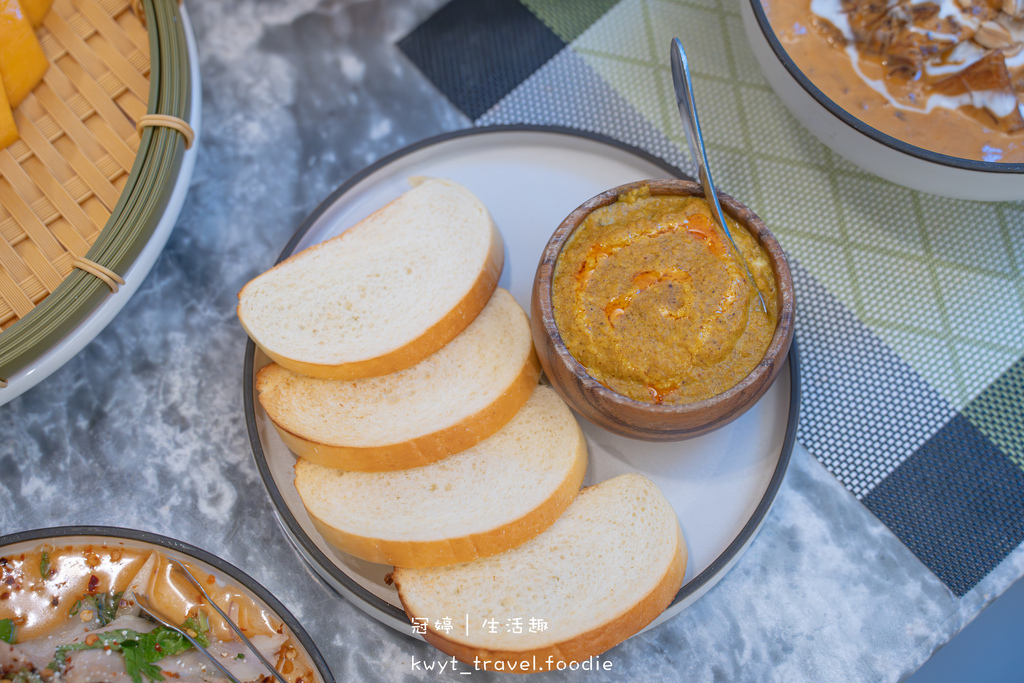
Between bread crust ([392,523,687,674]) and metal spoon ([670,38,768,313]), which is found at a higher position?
metal spoon ([670,38,768,313])

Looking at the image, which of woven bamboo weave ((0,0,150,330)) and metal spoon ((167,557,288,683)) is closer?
metal spoon ((167,557,288,683))

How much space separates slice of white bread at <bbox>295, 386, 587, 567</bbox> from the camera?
1867 millimetres

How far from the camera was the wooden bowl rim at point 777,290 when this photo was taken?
1.61 metres

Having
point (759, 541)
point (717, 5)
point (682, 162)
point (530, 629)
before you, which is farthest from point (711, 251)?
point (717, 5)

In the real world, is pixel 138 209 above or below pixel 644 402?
above

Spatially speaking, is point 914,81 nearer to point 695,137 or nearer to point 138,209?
point 695,137

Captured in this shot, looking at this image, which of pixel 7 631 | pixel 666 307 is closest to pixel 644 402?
pixel 666 307

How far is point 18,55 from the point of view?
2.00 metres

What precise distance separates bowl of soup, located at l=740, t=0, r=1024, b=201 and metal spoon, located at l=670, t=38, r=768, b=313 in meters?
0.25

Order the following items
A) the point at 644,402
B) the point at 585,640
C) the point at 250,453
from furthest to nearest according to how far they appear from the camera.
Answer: the point at 250,453, the point at 585,640, the point at 644,402

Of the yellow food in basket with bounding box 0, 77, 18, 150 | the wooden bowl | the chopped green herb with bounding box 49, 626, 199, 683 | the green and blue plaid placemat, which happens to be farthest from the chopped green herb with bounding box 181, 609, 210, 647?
the green and blue plaid placemat

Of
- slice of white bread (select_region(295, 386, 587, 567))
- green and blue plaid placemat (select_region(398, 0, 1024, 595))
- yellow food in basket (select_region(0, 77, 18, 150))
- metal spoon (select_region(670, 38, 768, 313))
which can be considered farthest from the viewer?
green and blue plaid placemat (select_region(398, 0, 1024, 595))

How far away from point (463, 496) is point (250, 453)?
2.43 ft

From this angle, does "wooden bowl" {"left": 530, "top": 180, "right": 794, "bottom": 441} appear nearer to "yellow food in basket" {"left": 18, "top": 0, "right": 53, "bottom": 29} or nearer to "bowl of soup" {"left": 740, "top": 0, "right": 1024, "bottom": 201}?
"bowl of soup" {"left": 740, "top": 0, "right": 1024, "bottom": 201}
